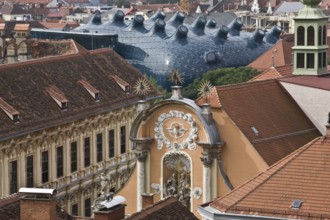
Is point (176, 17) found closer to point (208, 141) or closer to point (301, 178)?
point (208, 141)

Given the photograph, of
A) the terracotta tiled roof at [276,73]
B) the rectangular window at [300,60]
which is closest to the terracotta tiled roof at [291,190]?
the terracotta tiled roof at [276,73]

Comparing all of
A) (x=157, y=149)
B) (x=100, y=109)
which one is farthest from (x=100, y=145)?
(x=157, y=149)

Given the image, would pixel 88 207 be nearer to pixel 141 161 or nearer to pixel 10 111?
pixel 10 111

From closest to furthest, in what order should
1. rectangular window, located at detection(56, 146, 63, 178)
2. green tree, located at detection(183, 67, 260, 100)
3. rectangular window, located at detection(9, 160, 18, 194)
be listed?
rectangular window, located at detection(9, 160, 18, 194), rectangular window, located at detection(56, 146, 63, 178), green tree, located at detection(183, 67, 260, 100)

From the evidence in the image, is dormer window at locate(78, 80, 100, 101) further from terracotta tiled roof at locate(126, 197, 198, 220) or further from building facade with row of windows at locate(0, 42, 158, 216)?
terracotta tiled roof at locate(126, 197, 198, 220)

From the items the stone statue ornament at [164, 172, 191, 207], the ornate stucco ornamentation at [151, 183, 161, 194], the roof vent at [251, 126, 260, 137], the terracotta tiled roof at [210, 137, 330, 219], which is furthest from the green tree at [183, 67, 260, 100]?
the terracotta tiled roof at [210, 137, 330, 219]

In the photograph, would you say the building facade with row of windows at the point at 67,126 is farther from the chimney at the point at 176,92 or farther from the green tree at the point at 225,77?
the green tree at the point at 225,77
